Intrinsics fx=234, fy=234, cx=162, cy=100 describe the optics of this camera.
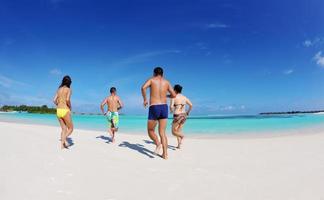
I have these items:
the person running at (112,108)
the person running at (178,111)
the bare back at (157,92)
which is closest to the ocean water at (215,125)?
the person running at (112,108)

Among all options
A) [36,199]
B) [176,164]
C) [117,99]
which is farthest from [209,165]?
[117,99]

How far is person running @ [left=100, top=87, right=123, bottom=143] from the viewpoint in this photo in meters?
8.51

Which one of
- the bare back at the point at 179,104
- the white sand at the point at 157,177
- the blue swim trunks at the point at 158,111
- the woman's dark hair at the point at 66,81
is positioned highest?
the woman's dark hair at the point at 66,81

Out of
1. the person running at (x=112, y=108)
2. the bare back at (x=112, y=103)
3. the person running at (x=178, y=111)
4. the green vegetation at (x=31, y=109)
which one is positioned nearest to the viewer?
the person running at (x=178, y=111)

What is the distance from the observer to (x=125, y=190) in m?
3.21

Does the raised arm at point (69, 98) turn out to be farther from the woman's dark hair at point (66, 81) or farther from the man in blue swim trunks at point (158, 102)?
the man in blue swim trunks at point (158, 102)

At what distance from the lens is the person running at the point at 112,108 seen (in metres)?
8.51

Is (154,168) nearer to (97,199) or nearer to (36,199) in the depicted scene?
(97,199)

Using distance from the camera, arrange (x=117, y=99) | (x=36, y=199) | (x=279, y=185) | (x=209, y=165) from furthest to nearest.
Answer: (x=117, y=99), (x=209, y=165), (x=279, y=185), (x=36, y=199)

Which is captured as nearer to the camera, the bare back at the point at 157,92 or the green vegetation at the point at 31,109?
the bare back at the point at 157,92

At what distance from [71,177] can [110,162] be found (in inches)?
48.0

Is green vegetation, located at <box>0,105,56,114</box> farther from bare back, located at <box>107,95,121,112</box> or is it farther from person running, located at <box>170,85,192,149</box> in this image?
Result: person running, located at <box>170,85,192,149</box>

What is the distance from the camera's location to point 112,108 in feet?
28.3

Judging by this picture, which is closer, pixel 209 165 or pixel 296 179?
pixel 296 179
